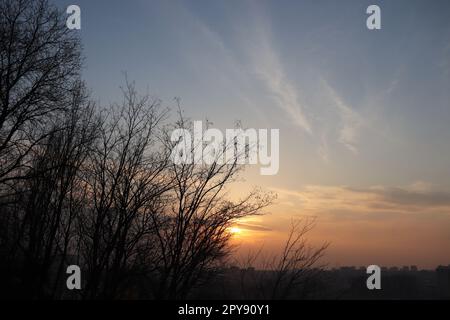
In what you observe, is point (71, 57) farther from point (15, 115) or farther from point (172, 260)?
point (172, 260)

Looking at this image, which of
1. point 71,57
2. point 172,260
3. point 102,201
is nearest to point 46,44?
point 71,57

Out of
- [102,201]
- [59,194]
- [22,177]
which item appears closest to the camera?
[22,177]

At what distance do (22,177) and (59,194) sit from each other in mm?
3249

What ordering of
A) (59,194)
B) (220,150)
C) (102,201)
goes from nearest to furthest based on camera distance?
(102,201) → (220,150) → (59,194)

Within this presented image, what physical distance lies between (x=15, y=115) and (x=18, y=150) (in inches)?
40.9

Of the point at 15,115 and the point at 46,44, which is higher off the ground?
the point at 46,44

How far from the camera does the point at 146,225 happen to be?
12.1 metres

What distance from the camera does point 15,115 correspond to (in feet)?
36.7
